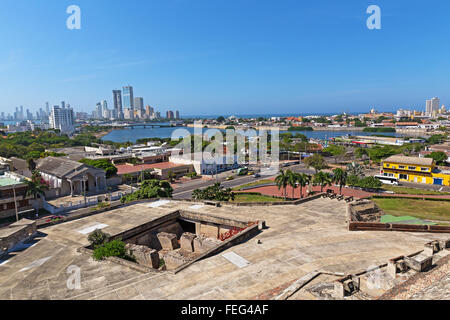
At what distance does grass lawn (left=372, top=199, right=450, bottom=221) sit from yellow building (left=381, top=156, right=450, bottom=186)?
16.0m

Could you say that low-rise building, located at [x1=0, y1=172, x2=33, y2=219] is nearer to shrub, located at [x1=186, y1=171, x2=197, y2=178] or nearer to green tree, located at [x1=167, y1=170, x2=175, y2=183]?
green tree, located at [x1=167, y1=170, x2=175, y2=183]

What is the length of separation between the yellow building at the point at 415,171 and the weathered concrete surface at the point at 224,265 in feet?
151

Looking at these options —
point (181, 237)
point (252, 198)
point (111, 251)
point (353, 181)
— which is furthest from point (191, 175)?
point (111, 251)

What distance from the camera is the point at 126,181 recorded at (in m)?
62.4

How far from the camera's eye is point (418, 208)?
42.1 metres

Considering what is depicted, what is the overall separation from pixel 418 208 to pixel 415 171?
73.8 ft

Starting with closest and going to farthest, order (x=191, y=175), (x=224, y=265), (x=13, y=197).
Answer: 1. (x=224, y=265)
2. (x=13, y=197)
3. (x=191, y=175)

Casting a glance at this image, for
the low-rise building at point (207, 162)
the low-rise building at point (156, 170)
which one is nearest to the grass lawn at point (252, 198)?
the low-rise building at point (207, 162)

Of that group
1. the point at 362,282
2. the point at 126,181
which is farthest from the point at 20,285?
the point at 126,181

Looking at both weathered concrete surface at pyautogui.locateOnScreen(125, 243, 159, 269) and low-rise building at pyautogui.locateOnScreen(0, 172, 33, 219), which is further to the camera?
low-rise building at pyautogui.locateOnScreen(0, 172, 33, 219)

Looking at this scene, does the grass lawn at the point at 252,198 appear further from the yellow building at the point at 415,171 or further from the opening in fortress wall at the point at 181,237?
the yellow building at the point at 415,171

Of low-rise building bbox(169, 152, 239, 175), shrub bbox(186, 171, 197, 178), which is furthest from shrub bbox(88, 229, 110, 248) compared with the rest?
low-rise building bbox(169, 152, 239, 175)

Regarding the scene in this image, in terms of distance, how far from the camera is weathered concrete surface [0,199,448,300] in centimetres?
1411

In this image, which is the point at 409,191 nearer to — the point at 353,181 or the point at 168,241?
the point at 353,181
